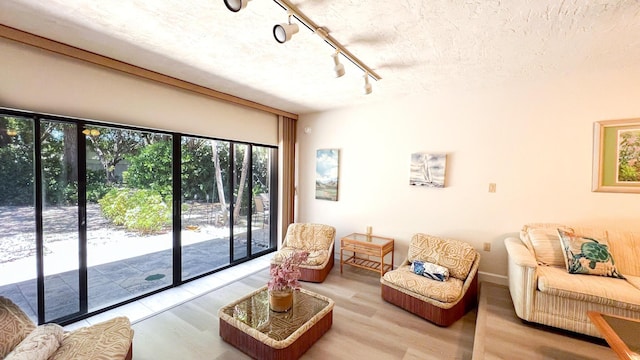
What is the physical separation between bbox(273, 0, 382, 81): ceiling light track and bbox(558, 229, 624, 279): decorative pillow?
263 cm

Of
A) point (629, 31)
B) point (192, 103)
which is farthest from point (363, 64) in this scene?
point (192, 103)

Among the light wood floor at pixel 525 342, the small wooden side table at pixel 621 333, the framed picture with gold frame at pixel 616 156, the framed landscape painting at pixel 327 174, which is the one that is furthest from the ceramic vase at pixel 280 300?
the framed picture with gold frame at pixel 616 156

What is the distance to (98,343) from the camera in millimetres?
1677

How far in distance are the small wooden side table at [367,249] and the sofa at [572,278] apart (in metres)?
1.44

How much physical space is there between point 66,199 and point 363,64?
3215 millimetres

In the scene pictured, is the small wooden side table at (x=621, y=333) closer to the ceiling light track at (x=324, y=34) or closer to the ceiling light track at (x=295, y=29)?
the ceiling light track at (x=295, y=29)

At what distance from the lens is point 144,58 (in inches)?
102

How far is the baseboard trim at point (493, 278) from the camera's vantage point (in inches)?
127

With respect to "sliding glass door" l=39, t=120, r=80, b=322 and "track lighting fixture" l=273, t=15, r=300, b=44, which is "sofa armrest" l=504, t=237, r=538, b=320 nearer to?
"track lighting fixture" l=273, t=15, r=300, b=44

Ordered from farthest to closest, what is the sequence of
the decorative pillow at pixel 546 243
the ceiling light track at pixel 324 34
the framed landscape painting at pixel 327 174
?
1. the framed landscape painting at pixel 327 174
2. the decorative pillow at pixel 546 243
3. the ceiling light track at pixel 324 34

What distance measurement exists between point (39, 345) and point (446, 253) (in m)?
3.53

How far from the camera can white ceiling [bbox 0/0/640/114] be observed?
1775 mm

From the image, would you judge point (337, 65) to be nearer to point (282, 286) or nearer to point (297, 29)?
point (297, 29)

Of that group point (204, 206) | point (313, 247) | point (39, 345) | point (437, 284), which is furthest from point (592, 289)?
point (204, 206)
